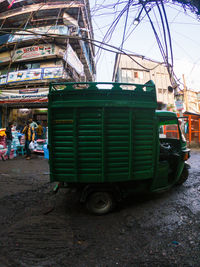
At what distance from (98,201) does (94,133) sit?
1.26m

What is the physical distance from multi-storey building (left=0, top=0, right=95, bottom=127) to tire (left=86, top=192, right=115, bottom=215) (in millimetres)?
8545

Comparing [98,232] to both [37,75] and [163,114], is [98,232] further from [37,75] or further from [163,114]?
[37,75]

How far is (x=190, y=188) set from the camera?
3637 millimetres

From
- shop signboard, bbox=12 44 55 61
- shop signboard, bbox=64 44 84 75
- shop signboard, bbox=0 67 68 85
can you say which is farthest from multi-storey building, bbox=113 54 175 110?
shop signboard, bbox=0 67 68 85

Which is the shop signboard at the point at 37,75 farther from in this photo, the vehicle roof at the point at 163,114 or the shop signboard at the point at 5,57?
the vehicle roof at the point at 163,114

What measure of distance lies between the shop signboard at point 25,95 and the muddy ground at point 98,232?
7.61 m

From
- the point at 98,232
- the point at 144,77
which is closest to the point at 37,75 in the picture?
the point at 98,232

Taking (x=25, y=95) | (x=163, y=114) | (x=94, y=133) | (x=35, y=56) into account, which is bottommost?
(x=94, y=133)

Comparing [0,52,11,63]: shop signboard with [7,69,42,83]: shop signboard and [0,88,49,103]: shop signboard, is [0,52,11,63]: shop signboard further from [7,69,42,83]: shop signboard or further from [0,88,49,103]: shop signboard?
[0,88,49,103]: shop signboard

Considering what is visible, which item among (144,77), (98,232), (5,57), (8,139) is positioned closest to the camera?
(98,232)

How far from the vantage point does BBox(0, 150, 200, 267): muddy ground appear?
1.56 metres

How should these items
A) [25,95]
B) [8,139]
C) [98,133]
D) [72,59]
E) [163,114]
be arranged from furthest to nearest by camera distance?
[72,59] < [25,95] < [8,139] < [163,114] < [98,133]

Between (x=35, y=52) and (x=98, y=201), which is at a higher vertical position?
(x=35, y=52)

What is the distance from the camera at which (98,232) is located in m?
2.02
